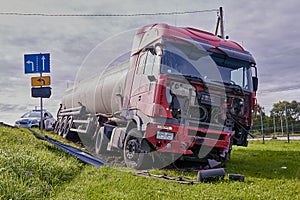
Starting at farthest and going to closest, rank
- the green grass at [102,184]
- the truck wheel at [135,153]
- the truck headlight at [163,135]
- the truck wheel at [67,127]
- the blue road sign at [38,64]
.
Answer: the truck wheel at [67,127] < the blue road sign at [38,64] < the truck wheel at [135,153] < the truck headlight at [163,135] < the green grass at [102,184]

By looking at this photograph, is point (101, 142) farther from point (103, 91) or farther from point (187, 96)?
point (187, 96)

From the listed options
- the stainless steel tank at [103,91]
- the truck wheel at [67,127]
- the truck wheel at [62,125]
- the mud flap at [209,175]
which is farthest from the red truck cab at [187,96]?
the truck wheel at [62,125]

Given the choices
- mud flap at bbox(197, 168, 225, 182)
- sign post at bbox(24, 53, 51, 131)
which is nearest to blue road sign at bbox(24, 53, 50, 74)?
sign post at bbox(24, 53, 51, 131)

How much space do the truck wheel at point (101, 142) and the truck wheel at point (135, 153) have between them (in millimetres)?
2353

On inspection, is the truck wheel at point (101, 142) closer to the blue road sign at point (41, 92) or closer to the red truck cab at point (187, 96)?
the red truck cab at point (187, 96)

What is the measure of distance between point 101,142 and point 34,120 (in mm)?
11731

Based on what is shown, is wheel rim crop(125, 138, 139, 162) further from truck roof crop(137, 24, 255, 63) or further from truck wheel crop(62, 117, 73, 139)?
truck wheel crop(62, 117, 73, 139)

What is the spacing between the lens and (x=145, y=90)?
815cm

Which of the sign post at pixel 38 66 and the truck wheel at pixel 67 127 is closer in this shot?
the sign post at pixel 38 66

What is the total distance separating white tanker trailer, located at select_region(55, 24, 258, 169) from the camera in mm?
7656

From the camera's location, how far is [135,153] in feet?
27.2

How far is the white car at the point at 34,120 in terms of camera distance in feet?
69.6


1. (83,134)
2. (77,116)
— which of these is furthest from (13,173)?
(77,116)

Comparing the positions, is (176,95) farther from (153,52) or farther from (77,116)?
(77,116)
